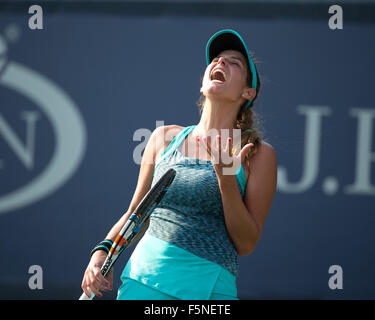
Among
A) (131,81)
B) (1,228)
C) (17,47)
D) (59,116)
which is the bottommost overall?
(1,228)

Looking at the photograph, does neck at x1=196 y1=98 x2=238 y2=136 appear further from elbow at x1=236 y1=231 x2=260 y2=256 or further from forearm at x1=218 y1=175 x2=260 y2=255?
elbow at x1=236 y1=231 x2=260 y2=256

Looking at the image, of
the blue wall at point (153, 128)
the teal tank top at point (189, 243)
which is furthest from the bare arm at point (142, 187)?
the blue wall at point (153, 128)

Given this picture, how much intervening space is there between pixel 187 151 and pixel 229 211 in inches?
13.7

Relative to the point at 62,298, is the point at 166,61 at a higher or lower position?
higher

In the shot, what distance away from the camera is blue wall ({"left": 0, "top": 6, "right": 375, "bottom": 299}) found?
15.2ft

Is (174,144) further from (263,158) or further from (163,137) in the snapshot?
(263,158)

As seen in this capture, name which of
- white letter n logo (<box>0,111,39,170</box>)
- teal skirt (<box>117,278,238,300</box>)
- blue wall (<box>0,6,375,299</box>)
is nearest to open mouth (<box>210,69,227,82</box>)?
teal skirt (<box>117,278,238,300</box>)

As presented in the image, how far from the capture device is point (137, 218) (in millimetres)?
1894

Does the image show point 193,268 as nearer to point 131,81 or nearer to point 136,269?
point 136,269

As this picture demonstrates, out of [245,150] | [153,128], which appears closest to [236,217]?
[245,150]

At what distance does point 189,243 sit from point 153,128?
3.15 m

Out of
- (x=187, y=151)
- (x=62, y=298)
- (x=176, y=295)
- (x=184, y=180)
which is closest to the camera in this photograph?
(x=176, y=295)

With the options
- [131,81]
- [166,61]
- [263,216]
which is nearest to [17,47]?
[131,81]

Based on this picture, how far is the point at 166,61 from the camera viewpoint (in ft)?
16.1
